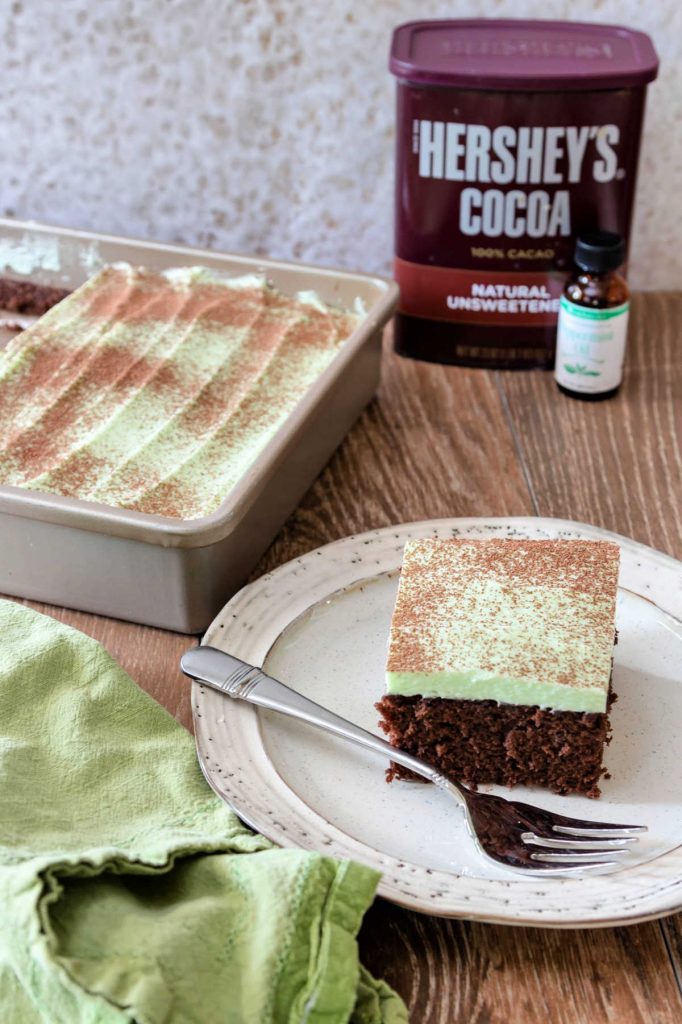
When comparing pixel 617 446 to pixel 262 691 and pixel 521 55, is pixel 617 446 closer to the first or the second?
pixel 521 55

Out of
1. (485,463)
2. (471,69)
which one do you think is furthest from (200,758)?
(471,69)

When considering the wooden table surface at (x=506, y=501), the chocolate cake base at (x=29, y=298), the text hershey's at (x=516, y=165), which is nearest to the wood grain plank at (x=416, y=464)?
the wooden table surface at (x=506, y=501)

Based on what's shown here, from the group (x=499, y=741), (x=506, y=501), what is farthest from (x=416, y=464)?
(x=499, y=741)

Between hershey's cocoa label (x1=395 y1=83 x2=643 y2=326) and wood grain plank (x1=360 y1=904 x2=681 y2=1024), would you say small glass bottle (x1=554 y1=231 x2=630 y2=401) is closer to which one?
hershey's cocoa label (x1=395 y1=83 x2=643 y2=326)

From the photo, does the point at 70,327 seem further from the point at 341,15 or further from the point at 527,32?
the point at 527,32

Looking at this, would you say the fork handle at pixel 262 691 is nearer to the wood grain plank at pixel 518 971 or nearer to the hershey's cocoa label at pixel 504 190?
the wood grain plank at pixel 518 971

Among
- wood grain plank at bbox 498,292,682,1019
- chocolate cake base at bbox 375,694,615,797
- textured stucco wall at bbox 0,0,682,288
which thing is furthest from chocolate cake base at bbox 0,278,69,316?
chocolate cake base at bbox 375,694,615,797
